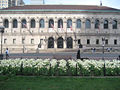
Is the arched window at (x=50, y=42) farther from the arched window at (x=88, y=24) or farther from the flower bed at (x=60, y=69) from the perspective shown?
the flower bed at (x=60, y=69)

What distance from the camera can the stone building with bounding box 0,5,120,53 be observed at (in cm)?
5644

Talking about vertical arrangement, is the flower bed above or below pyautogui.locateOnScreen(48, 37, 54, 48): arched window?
below

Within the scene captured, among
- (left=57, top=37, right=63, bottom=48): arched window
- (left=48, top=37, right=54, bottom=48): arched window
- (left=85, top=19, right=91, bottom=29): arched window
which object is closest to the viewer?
(left=48, top=37, right=54, bottom=48): arched window

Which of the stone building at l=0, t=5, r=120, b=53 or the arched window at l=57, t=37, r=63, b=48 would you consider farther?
the arched window at l=57, t=37, r=63, b=48

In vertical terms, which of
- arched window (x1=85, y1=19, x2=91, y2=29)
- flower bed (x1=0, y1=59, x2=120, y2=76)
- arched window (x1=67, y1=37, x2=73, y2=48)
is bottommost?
flower bed (x1=0, y1=59, x2=120, y2=76)

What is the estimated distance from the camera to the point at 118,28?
189ft

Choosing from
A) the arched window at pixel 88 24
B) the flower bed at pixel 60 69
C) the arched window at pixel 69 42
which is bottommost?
the flower bed at pixel 60 69

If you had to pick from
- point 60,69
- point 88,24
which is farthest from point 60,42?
point 60,69

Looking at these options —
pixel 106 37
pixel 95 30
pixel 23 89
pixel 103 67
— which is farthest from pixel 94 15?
pixel 23 89

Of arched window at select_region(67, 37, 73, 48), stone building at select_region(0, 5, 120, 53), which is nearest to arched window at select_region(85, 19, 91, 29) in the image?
stone building at select_region(0, 5, 120, 53)

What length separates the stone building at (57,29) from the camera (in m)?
56.4

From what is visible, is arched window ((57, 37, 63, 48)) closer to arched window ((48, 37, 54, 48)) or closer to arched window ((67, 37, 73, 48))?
arched window ((48, 37, 54, 48))

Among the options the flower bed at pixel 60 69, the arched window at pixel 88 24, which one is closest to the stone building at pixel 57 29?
the arched window at pixel 88 24

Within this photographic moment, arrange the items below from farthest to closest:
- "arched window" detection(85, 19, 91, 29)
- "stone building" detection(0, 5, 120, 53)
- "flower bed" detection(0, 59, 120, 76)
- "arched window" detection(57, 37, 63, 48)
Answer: "arched window" detection(85, 19, 91, 29) → "arched window" detection(57, 37, 63, 48) → "stone building" detection(0, 5, 120, 53) → "flower bed" detection(0, 59, 120, 76)
